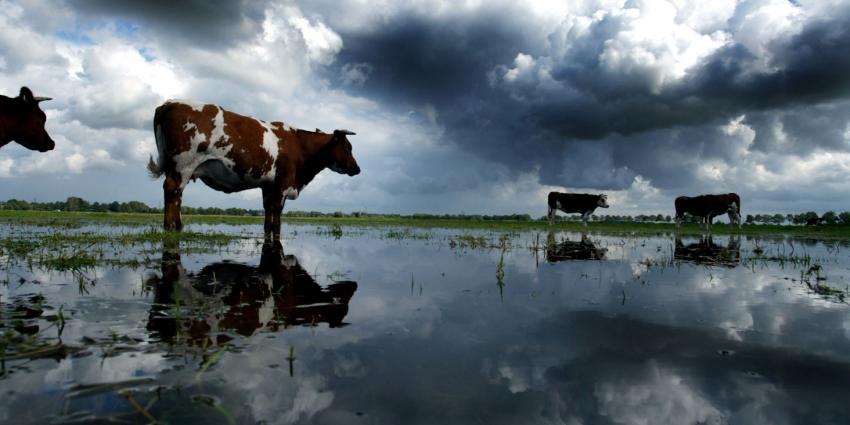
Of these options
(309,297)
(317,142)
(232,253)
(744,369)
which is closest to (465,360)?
(744,369)

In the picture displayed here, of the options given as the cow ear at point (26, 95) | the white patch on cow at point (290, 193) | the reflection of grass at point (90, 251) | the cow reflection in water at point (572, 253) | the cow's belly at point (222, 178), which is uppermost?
the cow ear at point (26, 95)

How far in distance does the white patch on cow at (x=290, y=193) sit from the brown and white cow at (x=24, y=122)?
5717 mm

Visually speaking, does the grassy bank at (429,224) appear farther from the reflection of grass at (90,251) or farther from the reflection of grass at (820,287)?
the reflection of grass at (820,287)

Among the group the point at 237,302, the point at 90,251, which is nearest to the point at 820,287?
the point at 237,302

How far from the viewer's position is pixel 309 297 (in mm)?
4246

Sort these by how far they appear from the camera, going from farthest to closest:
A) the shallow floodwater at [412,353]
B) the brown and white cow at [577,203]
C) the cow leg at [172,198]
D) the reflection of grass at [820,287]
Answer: the brown and white cow at [577,203] → the cow leg at [172,198] → the reflection of grass at [820,287] → the shallow floodwater at [412,353]

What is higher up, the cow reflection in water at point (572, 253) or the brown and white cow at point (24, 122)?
the brown and white cow at point (24, 122)

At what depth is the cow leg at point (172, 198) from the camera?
10.7 metres

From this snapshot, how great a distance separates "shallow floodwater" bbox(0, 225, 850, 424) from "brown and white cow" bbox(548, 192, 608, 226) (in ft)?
123

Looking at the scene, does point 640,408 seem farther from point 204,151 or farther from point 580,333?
point 204,151

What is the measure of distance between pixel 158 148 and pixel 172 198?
1.36 metres

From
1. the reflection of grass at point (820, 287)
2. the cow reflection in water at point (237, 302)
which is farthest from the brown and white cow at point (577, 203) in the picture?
the cow reflection in water at point (237, 302)

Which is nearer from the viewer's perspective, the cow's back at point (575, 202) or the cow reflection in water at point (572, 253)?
the cow reflection in water at point (572, 253)

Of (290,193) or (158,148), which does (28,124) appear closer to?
(158,148)
